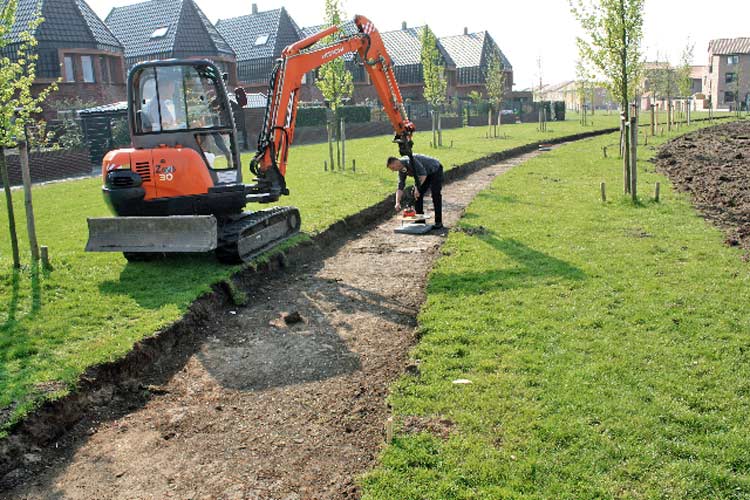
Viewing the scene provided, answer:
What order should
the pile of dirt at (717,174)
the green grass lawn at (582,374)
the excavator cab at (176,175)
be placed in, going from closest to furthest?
the green grass lawn at (582,374)
the excavator cab at (176,175)
the pile of dirt at (717,174)

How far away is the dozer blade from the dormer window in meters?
38.6

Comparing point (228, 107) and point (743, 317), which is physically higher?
point (228, 107)

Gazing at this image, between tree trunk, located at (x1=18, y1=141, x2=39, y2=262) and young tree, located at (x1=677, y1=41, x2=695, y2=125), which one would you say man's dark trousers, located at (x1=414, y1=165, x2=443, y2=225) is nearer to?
tree trunk, located at (x1=18, y1=141, x2=39, y2=262)

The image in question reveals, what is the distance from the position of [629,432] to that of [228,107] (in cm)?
791

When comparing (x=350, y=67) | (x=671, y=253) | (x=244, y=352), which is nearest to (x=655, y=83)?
(x=350, y=67)

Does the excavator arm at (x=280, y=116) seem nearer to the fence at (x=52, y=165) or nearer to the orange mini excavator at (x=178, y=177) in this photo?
the orange mini excavator at (x=178, y=177)

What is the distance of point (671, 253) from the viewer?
9.78 m

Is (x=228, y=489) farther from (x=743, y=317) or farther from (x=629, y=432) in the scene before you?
(x=743, y=317)

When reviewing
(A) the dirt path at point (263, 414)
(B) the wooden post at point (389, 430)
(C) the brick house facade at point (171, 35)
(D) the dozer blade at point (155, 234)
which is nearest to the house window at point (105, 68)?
(C) the brick house facade at point (171, 35)

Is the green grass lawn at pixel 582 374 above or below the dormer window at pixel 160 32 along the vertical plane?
below

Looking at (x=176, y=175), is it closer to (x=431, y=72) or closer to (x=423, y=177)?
(x=423, y=177)

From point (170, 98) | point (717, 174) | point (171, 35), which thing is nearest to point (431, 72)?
point (171, 35)

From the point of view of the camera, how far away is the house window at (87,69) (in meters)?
36.9

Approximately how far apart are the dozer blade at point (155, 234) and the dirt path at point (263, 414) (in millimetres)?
1139
